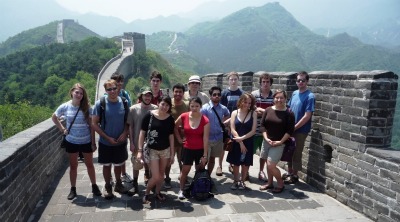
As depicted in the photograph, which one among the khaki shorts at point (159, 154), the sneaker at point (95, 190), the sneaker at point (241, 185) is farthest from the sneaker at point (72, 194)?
the sneaker at point (241, 185)

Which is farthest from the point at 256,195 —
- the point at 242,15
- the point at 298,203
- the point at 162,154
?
the point at 242,15

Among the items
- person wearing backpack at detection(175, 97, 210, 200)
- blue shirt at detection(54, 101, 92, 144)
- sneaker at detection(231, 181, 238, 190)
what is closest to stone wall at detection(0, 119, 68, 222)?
blue shirt at detection(54, 101, 92, 144)

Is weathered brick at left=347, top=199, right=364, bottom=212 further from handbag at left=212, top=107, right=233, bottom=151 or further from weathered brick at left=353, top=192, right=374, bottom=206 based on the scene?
handbag at left=212, top=107, right=233, bottom=151

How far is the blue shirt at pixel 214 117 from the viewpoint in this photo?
16.1ft

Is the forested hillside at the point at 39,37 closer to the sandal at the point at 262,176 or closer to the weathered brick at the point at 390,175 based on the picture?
the sandal at the point at 262,176

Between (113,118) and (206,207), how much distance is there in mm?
1678

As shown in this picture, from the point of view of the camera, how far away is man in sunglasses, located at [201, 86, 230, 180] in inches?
193

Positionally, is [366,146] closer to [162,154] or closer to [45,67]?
[162,154]

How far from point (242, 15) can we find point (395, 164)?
192335 mm

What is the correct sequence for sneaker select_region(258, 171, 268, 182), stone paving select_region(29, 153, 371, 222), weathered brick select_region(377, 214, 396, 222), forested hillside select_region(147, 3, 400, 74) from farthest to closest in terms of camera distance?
forested hillside select_region(147, 3, 400, 74)
sneaker select_region(258, 171, 268, 182)
stone paving select_region(29, 153, 371, 222)
weathered brick select_region(377, 214, 396, 222)

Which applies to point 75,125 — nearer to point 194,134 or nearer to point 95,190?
point 95,190

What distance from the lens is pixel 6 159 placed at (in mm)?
3354

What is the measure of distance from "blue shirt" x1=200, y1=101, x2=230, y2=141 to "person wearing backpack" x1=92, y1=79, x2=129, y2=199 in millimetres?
1178

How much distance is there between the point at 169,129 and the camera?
4.29 m
